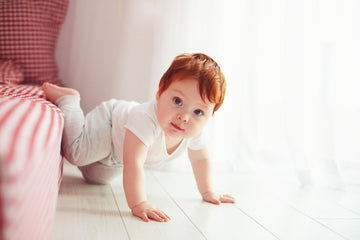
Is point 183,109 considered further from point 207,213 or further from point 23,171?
point 23,171

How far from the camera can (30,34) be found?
1658 mm

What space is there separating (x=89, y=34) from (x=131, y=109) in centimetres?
82

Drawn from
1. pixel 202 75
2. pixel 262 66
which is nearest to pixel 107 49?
pixel 262 66

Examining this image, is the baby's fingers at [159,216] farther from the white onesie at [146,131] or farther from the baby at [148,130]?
the white onesie at [146,131]

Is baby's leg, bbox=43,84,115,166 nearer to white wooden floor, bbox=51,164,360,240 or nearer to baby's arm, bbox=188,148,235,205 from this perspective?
white wooden floor, bbox=51,164,360,240

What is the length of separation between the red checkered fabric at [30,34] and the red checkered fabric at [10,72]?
0.05 metres

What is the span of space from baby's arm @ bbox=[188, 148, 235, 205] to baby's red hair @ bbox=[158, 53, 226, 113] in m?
0.25

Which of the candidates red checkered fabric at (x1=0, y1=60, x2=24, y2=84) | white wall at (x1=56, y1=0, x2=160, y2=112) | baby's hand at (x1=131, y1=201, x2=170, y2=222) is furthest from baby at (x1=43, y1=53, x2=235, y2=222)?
white wall at (x1=56, y1=0, x2=160, y2=112)

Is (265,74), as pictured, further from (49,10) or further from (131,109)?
(49,10)

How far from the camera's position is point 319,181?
5.04 ft

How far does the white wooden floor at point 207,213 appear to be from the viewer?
0.85 metres

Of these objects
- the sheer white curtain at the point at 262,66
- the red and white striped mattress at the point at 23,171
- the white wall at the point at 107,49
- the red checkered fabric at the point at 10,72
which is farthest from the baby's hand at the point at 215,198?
the red checkered fabric at the point at 10,72

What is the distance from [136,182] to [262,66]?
1025 millimetres

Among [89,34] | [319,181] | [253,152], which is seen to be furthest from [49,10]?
[319,181]
